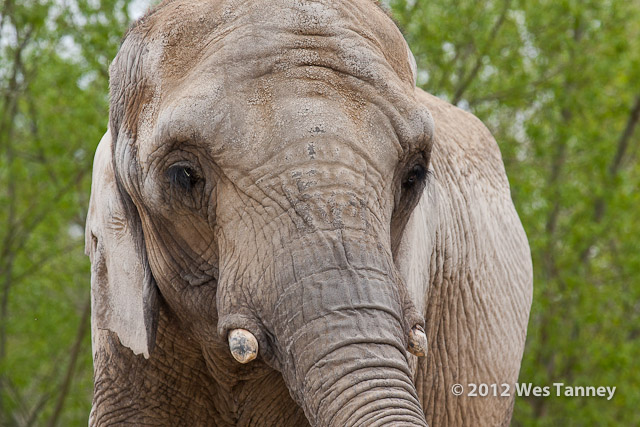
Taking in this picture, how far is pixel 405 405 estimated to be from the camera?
333cm

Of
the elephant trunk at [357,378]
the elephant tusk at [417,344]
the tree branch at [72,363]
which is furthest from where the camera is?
the tree branch at [72,363]

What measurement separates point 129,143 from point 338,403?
1.41 meters

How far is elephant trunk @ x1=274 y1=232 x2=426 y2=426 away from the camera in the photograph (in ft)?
10.9

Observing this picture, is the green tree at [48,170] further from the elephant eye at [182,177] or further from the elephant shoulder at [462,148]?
the elephant eye at [182,177]

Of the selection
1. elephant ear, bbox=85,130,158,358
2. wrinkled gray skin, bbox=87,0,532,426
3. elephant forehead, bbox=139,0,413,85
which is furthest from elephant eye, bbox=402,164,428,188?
elephant ear, bbox=85,130,158,358

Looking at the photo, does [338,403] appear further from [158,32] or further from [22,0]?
[22,0]

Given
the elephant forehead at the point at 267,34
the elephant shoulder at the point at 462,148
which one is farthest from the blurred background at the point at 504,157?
the elephant forehead at the point at 267,34

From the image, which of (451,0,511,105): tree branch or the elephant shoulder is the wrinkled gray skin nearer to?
the elephant shoulder

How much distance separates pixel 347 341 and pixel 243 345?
0.39m

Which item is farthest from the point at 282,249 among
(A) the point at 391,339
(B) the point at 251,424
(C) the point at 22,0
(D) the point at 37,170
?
(D) the point at 37,170

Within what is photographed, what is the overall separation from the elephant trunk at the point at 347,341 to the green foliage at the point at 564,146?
986 centimetres

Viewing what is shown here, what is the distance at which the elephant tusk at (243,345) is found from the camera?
3.57m

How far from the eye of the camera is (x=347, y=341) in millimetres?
3396

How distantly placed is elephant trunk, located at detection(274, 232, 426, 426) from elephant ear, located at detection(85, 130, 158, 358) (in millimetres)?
959
